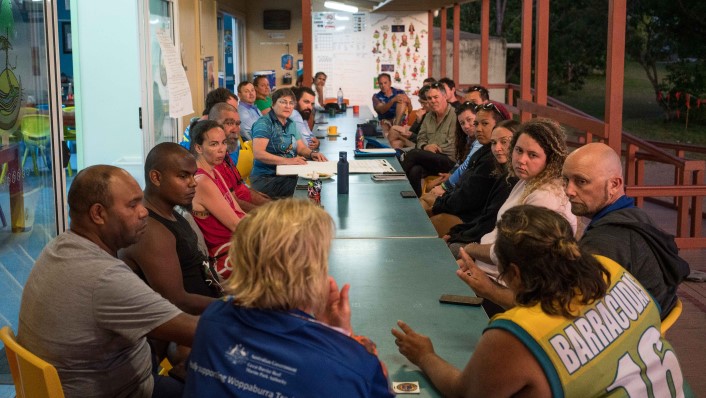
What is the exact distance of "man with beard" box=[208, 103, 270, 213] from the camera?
5.03m

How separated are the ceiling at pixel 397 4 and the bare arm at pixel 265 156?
5286 mm

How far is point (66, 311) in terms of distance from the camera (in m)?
2.22

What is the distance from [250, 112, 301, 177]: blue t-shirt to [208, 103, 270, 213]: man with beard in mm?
615

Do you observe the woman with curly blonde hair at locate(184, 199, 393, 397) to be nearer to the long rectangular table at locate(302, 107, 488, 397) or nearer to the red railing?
the long rectangular table at locate(302, 107, 488, 397)

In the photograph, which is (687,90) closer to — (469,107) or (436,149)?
(436,149)

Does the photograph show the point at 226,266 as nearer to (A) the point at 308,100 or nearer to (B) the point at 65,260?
(B) the point at 65,260

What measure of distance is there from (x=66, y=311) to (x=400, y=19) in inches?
476

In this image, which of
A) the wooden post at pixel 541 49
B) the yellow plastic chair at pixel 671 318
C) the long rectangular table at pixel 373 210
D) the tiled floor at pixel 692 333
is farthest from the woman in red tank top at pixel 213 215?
the wooden post at pixel 541 49

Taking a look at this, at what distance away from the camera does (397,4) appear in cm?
1183

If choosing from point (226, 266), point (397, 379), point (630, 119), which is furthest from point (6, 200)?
point (630, 119)

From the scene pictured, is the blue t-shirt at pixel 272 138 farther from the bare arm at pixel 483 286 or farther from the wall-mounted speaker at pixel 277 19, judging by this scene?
the wall-mounted speaker at pixel 277 19

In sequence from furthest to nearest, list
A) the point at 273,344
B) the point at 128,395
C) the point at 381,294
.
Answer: the point at 381,294 → the point at 128,395 → the point at 273,344

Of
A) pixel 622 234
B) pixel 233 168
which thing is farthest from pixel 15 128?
pixel 622 234

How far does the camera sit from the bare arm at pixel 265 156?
6.32 meters
